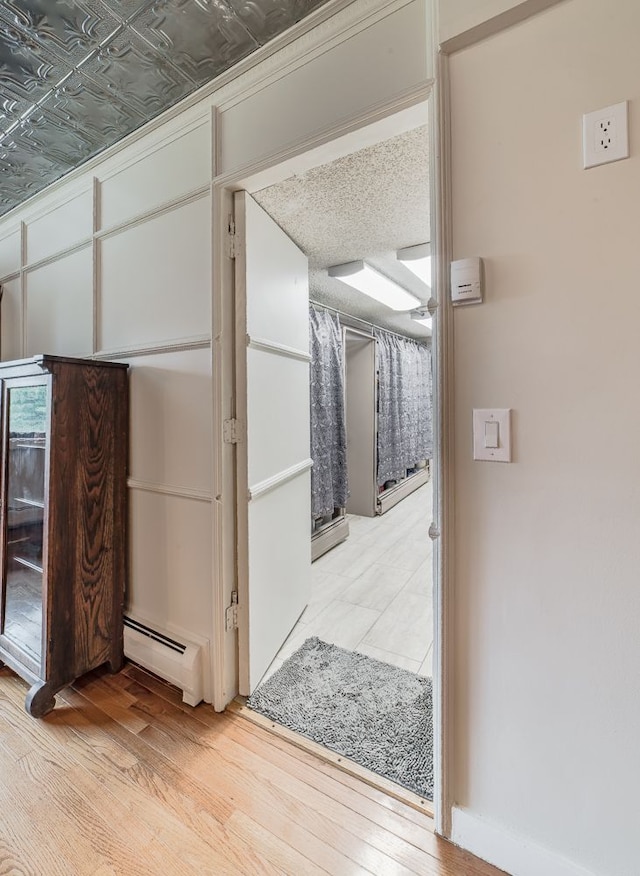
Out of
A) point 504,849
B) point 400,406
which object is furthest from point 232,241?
point 400,406

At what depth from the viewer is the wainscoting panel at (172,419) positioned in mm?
1604

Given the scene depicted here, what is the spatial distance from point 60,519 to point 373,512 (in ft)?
10.8

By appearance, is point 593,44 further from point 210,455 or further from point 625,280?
point 210,455

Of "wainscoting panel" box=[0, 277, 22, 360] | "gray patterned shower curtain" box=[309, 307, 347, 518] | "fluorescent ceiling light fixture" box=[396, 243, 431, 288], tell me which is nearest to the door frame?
"fluorescent ceiling light fixture" box=[396, 243, 431, 288]

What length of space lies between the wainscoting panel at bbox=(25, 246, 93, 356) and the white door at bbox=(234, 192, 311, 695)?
976 millimetres

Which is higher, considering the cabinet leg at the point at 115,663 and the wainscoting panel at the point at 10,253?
the wainscoting panel at the point at 10,253

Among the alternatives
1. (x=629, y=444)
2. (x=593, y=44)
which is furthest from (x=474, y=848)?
(x=593, y=44)

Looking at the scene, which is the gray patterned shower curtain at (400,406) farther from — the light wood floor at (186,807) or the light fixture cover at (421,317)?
the light wood floor at (186,807)

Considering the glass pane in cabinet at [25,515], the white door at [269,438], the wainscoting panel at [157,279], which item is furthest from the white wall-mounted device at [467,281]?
the glass pane in cabinet at [25,515]

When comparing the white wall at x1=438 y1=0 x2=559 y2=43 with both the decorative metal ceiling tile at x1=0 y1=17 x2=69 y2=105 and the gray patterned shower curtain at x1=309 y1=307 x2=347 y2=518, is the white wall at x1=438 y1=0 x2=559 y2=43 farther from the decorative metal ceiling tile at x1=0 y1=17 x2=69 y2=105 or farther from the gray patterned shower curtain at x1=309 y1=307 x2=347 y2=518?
the gray patterned shower curtain at x1=309 y1=307 x2=347 y2=518

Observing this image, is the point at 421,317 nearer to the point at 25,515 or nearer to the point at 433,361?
the point at 433,361

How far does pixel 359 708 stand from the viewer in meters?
1.57

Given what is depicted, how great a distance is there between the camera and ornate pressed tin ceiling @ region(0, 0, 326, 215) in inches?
47.7

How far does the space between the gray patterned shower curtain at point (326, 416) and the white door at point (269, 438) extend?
71 cm
